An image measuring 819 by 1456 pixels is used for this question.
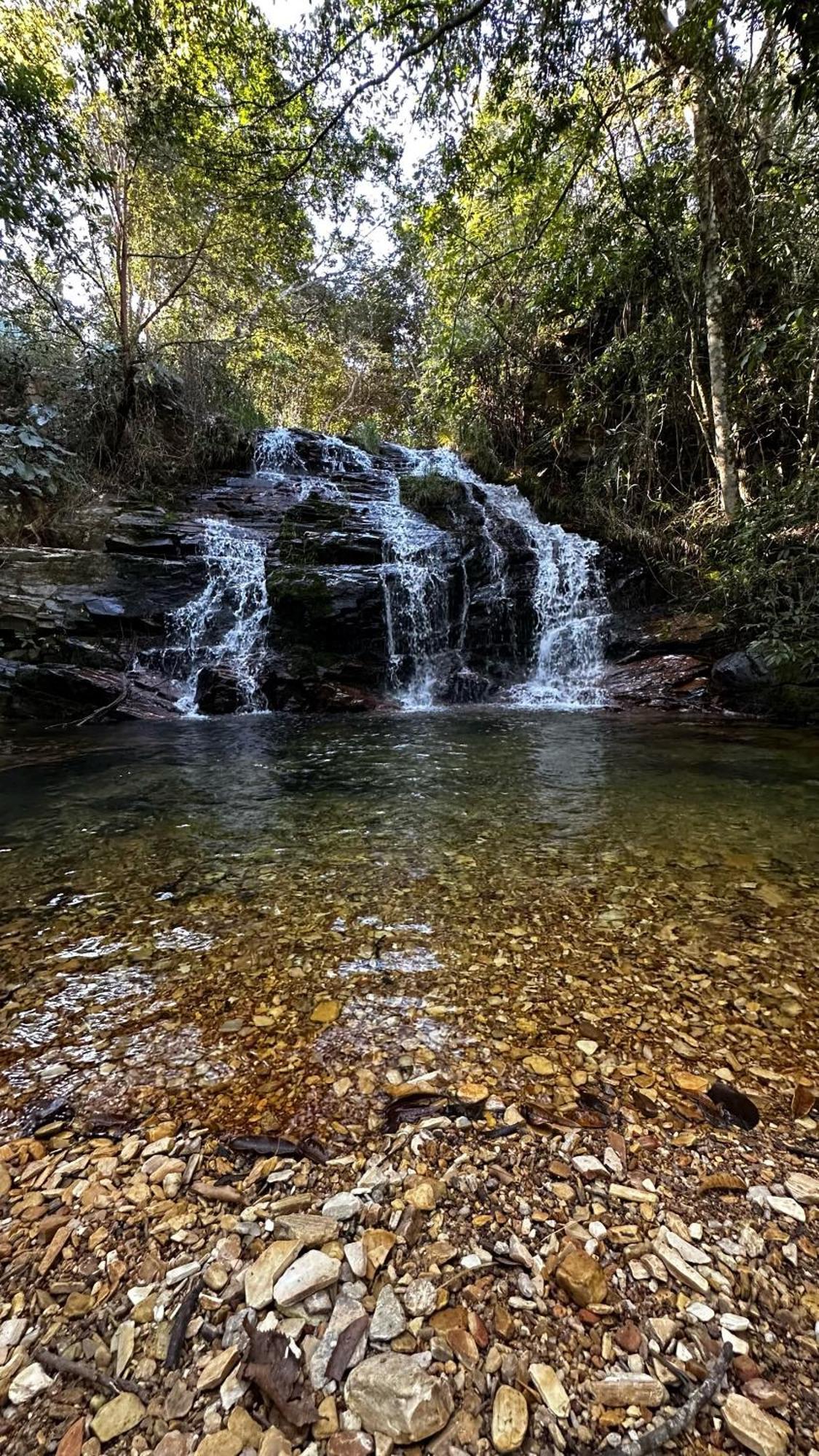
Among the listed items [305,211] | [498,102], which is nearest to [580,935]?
[498,102]

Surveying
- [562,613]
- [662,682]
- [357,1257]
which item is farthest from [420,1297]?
[562,613]

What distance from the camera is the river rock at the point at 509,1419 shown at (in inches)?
33.9

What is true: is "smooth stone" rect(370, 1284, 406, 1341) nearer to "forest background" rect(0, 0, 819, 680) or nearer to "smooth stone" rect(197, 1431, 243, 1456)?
"smooth stone" rect(197, 1431, 243, 1456)

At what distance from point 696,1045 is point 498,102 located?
8570 millimetres

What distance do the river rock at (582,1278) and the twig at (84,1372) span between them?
2.45ft

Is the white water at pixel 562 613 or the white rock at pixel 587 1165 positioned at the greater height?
the white water at pixel 562 613

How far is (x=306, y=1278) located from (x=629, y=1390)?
58cm

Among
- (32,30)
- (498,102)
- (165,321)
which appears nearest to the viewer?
(498,102)

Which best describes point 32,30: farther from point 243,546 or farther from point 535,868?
point 535,868

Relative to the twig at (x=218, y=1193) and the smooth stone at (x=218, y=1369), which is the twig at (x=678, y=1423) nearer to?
the smooth stone at (x=218, y=1369)

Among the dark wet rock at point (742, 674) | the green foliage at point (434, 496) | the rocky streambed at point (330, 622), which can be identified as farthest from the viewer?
the green foliage at point (434, 496)

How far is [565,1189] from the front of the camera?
1.31 metres

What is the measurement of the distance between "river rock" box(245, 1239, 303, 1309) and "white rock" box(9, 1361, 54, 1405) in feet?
1.07

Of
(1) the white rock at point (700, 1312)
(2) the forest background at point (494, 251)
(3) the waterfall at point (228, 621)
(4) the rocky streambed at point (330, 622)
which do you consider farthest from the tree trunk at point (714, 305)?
(1) the white rock at point (700, 1312)
